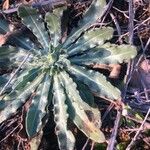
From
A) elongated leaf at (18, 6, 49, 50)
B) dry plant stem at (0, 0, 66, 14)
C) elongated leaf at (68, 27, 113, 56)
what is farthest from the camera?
dry plant stem at (0, 0, 66, 14)

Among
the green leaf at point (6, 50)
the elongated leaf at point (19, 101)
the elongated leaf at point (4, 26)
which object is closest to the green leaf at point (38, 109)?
the elongated leaf at point (19, 101)

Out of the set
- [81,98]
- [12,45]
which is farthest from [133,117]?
[12,45]

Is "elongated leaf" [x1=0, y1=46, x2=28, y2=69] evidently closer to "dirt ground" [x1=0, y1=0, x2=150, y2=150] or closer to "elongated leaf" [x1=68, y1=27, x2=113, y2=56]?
"dirt ground" [x1=0, y1=0, x2=150, y2=150]

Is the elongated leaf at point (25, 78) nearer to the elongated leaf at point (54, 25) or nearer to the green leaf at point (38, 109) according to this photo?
the green leaf at point (38, 109)

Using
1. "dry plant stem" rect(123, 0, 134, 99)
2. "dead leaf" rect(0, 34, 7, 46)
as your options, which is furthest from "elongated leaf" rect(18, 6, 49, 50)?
"dry plant stem" rect(123, 0, 134, 99)

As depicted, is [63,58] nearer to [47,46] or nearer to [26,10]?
[47,46]
